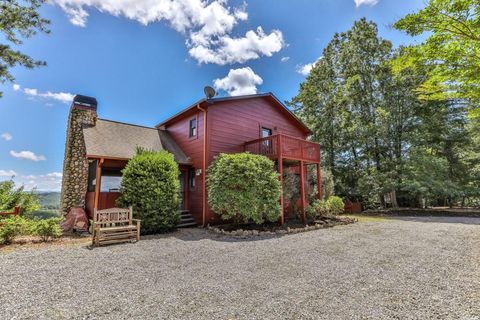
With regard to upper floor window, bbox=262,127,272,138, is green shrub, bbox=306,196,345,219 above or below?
below

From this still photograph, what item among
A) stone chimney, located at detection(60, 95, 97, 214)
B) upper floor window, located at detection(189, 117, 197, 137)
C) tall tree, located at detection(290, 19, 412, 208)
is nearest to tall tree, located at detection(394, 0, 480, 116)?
upper floor window, located at detection(189, 117, 197, 137)

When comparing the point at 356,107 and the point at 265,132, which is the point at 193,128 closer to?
the point at 265,132

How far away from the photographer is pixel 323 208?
1162 centimetres

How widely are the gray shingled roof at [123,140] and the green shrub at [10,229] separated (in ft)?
9.91

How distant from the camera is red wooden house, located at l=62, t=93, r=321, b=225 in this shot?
10.3 meters

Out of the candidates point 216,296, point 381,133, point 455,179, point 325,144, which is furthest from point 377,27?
point 216,296

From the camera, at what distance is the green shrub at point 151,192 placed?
27.2 ft

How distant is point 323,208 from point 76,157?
474 inches

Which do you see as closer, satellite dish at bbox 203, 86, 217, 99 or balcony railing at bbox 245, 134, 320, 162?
balcony railing at bbox 245, 134, 320, 162


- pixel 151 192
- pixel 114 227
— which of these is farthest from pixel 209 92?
pixel 114 227

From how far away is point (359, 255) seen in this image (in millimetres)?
5578

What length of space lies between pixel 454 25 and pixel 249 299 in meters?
7.46

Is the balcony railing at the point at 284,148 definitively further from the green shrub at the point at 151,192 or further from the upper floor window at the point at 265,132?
the green shrub at the point at 151,192

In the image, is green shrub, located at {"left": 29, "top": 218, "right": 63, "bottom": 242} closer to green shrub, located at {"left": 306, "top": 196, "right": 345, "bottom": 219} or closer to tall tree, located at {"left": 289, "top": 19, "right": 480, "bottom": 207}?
green shrub, located at {"left": 306, "top": 196, "right": 345, "bottom": 219}
